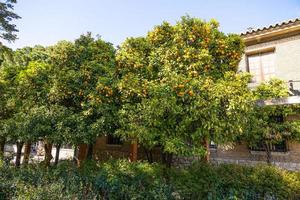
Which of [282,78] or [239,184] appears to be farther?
[282,78]

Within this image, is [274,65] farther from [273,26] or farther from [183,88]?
[183,88]

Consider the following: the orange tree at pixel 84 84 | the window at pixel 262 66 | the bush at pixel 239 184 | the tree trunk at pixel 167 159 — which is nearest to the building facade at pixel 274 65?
the window at pixel 262 66

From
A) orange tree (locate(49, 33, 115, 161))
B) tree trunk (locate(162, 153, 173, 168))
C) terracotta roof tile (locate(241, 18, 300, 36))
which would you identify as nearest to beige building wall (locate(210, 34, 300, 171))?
terracotta roof tile (locate(241, 18, 300, 36))

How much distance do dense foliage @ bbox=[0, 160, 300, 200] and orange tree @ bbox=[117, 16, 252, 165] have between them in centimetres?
82

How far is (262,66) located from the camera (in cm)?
1413

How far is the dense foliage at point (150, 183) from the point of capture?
587 cm

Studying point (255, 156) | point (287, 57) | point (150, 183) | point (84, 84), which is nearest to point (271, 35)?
point (287, 57)

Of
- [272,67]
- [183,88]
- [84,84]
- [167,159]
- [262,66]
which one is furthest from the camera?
[262,66]

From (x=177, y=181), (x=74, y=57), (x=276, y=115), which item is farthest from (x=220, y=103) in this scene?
(x=276, y=115)

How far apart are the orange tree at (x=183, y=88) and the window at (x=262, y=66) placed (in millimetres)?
6397

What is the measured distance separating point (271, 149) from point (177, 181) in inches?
336

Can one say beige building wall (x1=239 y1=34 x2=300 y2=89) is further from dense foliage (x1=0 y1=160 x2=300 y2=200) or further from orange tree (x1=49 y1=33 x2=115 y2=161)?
orange tree (x1=49 y1=33 x2=115 y2=161)

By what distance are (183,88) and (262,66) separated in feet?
29.8

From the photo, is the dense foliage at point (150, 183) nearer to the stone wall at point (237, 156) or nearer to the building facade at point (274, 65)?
the stone wall at point (237, 156)
